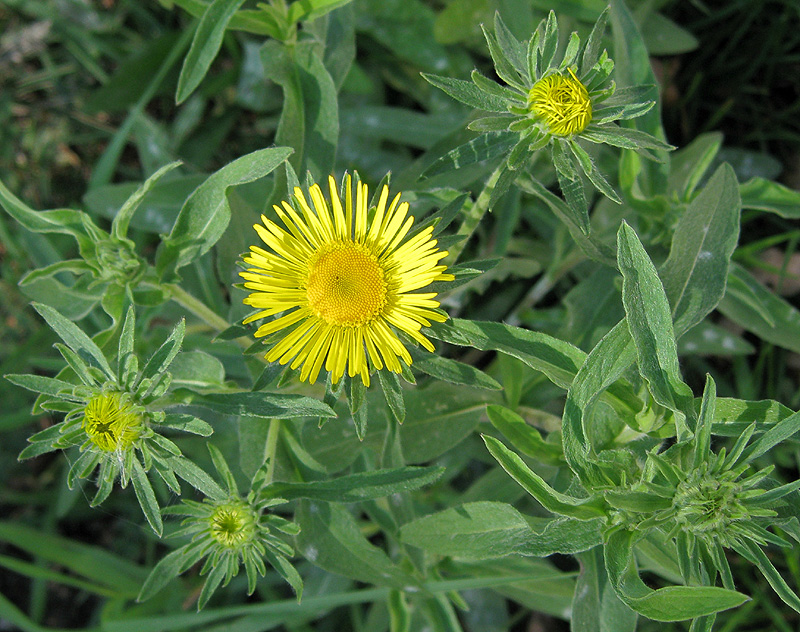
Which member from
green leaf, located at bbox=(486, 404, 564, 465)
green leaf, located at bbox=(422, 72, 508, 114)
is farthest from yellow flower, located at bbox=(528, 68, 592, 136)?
green leaf, located at bbox=(486, 404, 564, 465)

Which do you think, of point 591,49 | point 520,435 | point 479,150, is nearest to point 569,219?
point 479,150

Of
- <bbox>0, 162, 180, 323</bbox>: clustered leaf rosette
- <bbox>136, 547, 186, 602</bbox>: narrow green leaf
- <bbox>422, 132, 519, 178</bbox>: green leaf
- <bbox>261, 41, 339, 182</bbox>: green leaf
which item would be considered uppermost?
<bbox>261, 41, 339, 182</bbox>: green leaf

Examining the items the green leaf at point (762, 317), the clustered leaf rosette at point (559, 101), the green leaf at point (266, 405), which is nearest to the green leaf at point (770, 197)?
the green leaf at point (762, 317)

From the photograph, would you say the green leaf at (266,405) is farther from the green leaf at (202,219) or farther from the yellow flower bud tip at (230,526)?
Answer: the green leaf at (202,219)

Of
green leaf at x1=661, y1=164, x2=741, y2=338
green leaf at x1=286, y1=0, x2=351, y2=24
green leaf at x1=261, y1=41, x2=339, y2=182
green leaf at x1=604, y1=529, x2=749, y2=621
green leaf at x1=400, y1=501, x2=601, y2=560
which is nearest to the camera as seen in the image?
green leaf at x1=604, y1=529, x2=749, y2=621

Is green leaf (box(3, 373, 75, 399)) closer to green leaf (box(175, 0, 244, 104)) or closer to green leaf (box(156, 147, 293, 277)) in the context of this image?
green leaf (box(156, 147, 293, 277))

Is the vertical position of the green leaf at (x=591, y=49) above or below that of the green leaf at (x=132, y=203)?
above

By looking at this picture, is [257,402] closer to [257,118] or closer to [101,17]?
[257,118]
